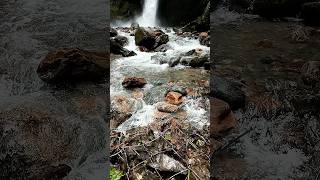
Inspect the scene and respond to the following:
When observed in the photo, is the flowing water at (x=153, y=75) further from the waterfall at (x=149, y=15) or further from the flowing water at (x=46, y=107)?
the waterfall at (x=149, y=15)

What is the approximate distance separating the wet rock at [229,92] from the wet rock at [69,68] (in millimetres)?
1552

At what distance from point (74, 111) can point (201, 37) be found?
4.25m

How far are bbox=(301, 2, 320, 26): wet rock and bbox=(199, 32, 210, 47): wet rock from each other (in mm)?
1913

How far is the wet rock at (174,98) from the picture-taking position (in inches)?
181

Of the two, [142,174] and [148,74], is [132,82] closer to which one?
[148,74]

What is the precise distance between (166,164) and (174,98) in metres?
1.41

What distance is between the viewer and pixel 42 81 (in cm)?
498

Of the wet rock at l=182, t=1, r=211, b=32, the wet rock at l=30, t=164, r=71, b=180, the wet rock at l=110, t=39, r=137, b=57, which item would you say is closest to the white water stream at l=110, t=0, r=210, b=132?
the wet rock at l=110, t=39, r=137, b=57

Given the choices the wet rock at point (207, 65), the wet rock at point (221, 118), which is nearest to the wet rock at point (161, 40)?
the wet rock at point (207, 65)

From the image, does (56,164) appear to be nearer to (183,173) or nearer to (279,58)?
(183,173)

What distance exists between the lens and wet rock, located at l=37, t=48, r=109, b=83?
16.1 feet

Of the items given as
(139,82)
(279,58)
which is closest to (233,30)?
(279,58)

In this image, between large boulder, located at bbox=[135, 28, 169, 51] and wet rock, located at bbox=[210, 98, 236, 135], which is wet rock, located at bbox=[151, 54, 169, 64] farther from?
wet rock, located at bbox=[210, 98, 236, 135]

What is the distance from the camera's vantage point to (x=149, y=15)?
1059 centimetres
